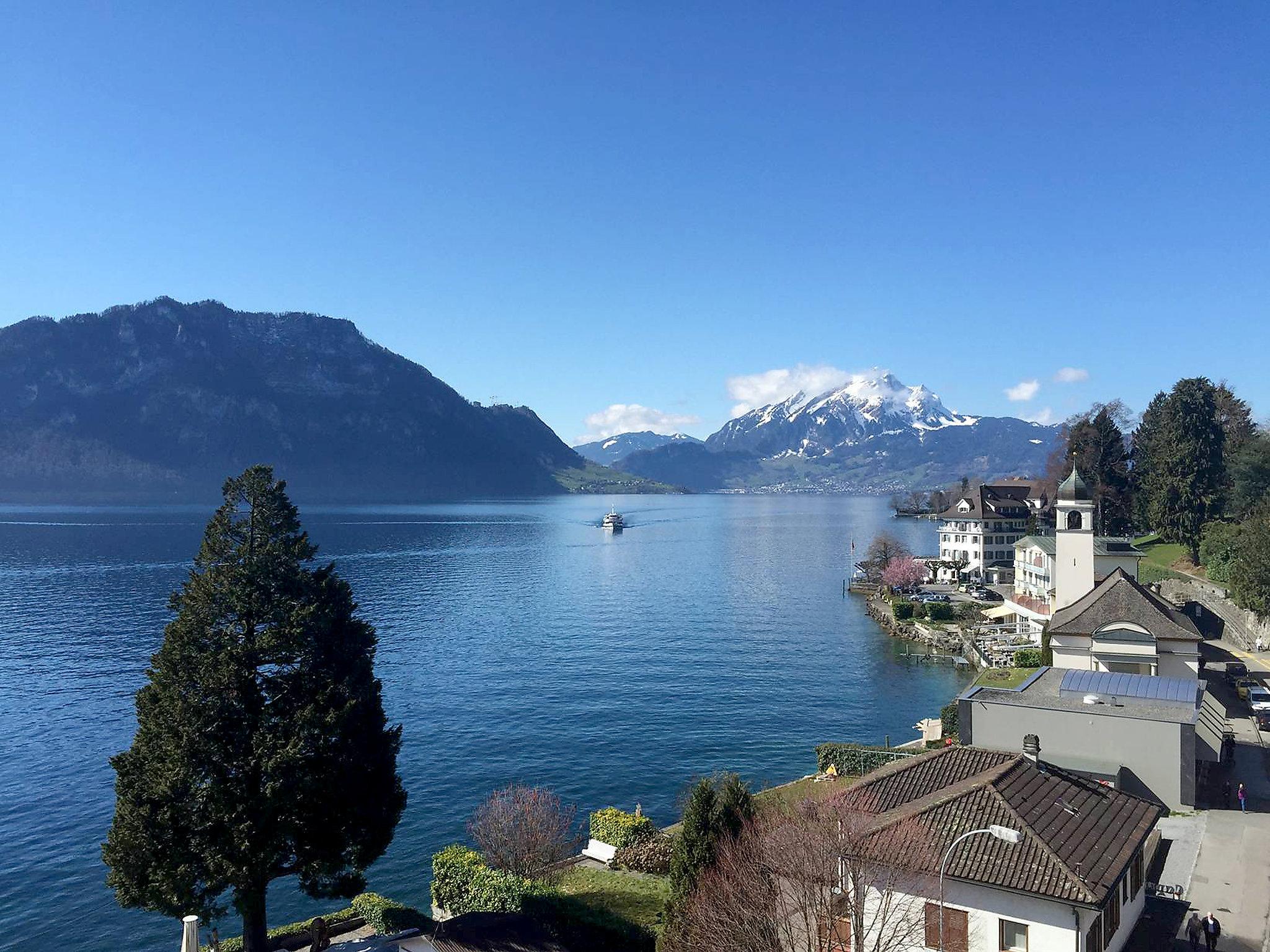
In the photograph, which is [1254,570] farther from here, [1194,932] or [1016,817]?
[1016,817]

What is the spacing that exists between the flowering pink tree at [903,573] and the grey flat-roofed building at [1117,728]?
64.7 m

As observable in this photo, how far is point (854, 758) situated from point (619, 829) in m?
13.0

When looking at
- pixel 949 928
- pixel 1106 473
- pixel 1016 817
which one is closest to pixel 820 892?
pixel 949 928

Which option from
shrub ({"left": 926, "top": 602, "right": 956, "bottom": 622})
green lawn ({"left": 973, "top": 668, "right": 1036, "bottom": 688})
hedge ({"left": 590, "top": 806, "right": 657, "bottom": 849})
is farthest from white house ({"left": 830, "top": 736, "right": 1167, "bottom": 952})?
shrub ({"left": 926, "top": 602, "right": 956, "bottom": 622})

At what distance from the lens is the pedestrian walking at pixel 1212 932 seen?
57.8ft

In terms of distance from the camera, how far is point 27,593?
286 ft

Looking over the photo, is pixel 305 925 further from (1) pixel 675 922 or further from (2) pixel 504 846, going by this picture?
(1) pixel 675 922

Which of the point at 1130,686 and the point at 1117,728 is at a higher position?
the point at 1130,686

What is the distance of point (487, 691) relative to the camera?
179 feet

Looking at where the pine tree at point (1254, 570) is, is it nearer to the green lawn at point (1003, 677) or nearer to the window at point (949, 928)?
the green lawn at point (1003, 677)

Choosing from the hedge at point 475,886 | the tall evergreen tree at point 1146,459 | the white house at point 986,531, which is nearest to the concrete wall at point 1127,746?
the hedge at point 475,886

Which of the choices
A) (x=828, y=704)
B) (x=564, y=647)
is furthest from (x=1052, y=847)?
(x=564, y=647)

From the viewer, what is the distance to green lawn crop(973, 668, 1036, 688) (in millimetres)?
46562

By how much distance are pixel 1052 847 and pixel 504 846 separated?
1659 centimetres
